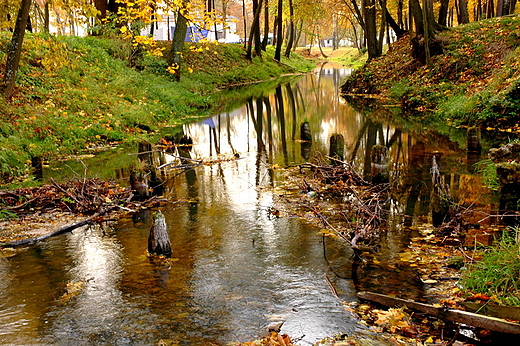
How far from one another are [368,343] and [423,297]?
1224 mm

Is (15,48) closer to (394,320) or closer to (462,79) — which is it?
(394,320)

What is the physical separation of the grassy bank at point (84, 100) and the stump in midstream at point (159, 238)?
4922mm

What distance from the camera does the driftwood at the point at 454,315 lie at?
4.05 m

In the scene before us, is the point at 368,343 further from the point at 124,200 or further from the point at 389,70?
the point at 389,70

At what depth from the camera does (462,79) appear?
67.2 feet

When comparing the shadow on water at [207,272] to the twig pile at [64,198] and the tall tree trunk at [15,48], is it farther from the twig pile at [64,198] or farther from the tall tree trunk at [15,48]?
the tall tree trunk at [15,48]

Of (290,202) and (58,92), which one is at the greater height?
(58,92)

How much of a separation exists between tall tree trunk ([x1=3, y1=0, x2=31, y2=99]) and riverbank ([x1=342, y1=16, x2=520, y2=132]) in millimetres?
14651

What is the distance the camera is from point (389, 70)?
27578mm

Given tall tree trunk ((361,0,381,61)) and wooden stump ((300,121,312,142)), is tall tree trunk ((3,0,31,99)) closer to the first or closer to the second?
wooden stump ((300,121,312,142))

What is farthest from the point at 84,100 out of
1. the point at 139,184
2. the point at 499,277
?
the point at 499,277

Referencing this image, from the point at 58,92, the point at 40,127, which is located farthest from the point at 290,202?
the point at 58,92

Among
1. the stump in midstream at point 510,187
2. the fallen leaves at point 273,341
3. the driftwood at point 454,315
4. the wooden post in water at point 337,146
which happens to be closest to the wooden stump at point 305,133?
the wooden post in water at point 337,146

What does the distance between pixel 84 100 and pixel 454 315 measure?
14.8 meters
